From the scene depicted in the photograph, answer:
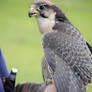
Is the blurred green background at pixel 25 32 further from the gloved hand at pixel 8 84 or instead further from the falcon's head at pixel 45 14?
the gloved hand at pixel 8 84

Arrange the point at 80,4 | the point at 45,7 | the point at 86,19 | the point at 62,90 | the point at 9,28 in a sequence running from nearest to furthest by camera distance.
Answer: the point at 62,90
the point at 45,7
the point at 9,28
the point at 86,19
the point at 80,4

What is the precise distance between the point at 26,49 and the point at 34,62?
1.93 ft

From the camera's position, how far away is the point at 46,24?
3.24m

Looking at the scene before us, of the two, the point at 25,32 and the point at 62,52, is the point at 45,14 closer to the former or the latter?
the point at 62,52

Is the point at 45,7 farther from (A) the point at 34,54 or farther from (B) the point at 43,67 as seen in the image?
(A) the point at 34,54

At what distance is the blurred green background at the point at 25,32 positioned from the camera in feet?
21.8

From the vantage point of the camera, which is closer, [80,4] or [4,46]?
[4,46]

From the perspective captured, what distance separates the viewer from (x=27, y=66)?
6746mm

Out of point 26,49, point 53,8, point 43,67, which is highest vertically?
point 53,8

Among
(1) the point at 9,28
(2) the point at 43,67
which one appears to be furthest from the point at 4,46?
(2) the point at 43,67

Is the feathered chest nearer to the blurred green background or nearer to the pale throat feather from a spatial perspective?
the pale throat feather

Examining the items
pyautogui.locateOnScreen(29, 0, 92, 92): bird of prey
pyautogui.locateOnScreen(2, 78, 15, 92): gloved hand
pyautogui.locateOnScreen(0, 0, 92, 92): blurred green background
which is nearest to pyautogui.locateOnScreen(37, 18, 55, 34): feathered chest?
pyautogui.locateOnScreen(29, 0, 92, 92): bird of prey

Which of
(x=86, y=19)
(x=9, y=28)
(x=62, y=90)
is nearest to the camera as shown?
(x=62, y=90)

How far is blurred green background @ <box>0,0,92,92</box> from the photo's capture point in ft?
21.8
